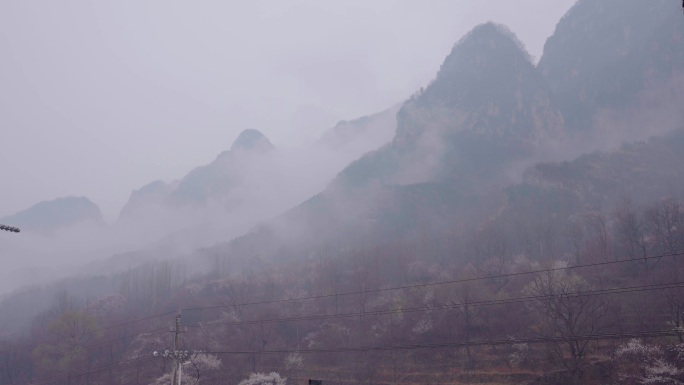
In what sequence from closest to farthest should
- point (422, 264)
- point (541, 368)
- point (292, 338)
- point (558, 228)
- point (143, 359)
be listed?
1. point (541, 368)
2. point (143, 359)
3. point (292, 338)
4. point (422, 264)
5. point (558, 228)

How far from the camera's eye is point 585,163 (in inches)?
7047

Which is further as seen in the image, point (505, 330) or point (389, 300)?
point (389, 300)

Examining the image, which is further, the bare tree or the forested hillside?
the forested hillside

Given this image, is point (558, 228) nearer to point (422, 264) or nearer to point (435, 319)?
point (422, 264)

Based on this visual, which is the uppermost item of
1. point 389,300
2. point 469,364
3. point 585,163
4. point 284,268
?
point 585,163

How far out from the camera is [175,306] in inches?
5335

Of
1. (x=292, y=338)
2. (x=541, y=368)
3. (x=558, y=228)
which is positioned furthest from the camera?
(x=558, y=228)

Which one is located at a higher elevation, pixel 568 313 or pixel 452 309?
pixel 568 313

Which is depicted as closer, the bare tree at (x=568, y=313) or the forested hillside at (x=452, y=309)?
the bare tree at (x=568, y=313)

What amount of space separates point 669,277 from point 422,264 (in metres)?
65.2

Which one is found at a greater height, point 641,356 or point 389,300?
point 389,300

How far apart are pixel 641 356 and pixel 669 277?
23.6 metres

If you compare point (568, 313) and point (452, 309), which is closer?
point (568, 313)

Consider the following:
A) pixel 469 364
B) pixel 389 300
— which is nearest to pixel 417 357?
pixel 469 364
